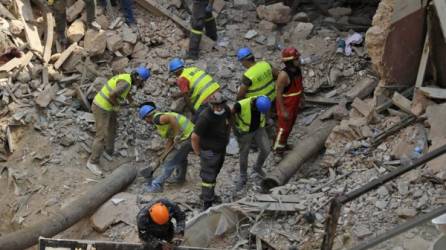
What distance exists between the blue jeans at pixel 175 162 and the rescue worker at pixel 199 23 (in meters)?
2.58

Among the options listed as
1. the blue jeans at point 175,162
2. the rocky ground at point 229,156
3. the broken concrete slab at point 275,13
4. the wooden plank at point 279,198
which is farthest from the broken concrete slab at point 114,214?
the broken concrete slab at point 275,13

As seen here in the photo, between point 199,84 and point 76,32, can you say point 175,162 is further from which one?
point 76,32

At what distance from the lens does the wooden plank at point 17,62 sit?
10.2m

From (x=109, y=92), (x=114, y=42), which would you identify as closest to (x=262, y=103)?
(x=109, y=92)

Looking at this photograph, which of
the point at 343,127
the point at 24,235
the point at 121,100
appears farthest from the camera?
the point at 121,100

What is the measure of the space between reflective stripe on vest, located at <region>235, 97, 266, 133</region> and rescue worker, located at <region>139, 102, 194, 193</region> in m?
0.73

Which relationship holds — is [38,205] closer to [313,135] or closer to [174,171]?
[174,171]

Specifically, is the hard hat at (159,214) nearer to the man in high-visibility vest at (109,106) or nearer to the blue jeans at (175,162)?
the blue jeans at (175,162)

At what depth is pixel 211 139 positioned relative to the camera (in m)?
8.02

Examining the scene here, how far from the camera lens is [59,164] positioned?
9500 millimetres

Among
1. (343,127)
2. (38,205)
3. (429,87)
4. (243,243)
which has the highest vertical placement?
(429,87)

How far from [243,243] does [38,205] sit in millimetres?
3318

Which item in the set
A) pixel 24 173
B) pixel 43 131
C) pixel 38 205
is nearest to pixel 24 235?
pixel 38 205

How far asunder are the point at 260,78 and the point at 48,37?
13.3 ft
